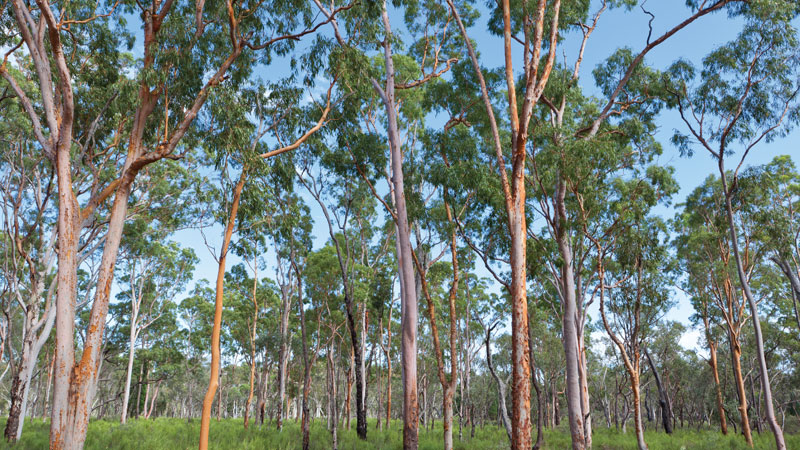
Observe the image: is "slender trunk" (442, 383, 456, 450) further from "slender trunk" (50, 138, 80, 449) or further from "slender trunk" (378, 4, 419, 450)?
"slender trunk" (50, 138, 80, 449)

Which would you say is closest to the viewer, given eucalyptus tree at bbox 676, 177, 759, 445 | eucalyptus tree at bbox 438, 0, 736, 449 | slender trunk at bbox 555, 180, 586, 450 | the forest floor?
eucalyptus tree at bbox 438, 0, 736, 449

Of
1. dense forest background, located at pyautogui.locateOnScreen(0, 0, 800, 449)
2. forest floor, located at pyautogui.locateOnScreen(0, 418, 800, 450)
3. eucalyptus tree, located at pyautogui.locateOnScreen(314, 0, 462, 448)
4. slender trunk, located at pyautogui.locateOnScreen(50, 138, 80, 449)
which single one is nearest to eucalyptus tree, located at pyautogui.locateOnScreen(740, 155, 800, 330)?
dense forest background, located at pyautogui.locateOnScreen(0, 0, 800, 449)

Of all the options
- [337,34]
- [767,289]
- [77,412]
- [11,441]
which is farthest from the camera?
[767,289]

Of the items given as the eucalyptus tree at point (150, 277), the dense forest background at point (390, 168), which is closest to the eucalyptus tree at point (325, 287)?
the dense forest background at point (390, 168)

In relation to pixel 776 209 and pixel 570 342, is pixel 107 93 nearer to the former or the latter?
pixel 570 342

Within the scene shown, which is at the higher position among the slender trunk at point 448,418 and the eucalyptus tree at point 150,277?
the eucalyptus tree at point 150,277

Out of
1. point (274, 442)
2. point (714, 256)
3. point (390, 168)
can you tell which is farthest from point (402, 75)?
point (714, 256)

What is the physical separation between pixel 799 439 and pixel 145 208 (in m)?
27.3

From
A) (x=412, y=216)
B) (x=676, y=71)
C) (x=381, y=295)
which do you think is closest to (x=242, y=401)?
(x=381, y=295)

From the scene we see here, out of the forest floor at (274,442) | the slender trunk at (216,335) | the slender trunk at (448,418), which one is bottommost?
the forest floor at (274,442)

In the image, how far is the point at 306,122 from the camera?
1410 centimetres

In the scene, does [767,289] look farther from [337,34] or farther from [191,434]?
[191,434]

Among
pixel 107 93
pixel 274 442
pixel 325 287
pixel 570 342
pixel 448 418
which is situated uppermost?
pixel 107 93

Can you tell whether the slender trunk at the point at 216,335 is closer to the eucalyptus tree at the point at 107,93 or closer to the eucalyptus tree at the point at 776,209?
the eucalyptus tree at the point at 107,93
